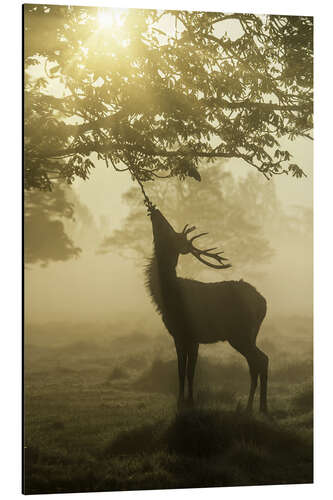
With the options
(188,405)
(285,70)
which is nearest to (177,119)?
(285,70)

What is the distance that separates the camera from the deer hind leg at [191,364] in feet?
20.3

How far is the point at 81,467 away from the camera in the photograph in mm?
5898

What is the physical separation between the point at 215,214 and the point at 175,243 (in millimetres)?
Answer: 363

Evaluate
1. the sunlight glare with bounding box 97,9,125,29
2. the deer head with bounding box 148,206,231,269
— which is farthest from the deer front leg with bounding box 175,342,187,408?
the sunlight glare with bounding box 97,9,125,29

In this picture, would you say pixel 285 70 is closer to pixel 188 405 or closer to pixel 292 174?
pixel 292 174

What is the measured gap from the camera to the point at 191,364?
6.22 m

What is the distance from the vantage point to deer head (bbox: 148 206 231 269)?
6.27 metres

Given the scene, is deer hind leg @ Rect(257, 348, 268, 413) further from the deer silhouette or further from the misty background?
the misty background

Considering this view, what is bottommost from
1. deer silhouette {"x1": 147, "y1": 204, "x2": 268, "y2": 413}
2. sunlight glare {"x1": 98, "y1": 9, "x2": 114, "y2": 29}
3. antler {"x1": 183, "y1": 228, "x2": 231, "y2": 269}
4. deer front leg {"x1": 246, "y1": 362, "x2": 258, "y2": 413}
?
deer front leg {"x1": 246, "y1": 362, "x2": 258, "y2": 413}

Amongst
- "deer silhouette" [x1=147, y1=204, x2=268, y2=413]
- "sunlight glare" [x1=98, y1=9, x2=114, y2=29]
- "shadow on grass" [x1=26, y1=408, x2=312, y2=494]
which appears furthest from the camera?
"deer silhouette" [x1=147, y1=204, x2=268, y2=413]

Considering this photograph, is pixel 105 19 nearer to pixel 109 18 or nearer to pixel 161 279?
pixel 109 18

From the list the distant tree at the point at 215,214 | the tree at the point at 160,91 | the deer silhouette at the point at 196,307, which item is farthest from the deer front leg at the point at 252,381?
the tree at the point at 160,91

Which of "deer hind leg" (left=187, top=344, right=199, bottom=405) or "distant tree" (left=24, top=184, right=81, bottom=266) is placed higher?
"distant tree" (left=24, top=184, right=81, bottom=266)

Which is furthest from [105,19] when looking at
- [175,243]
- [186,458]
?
[186,458]
